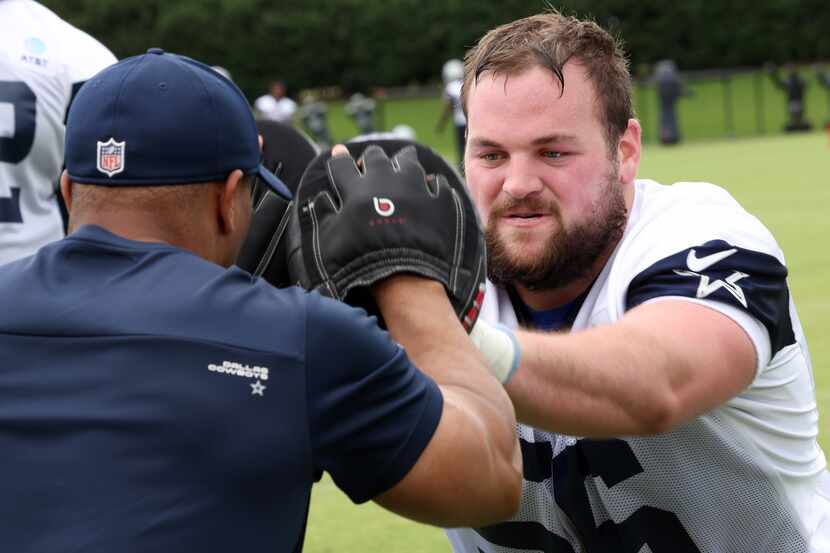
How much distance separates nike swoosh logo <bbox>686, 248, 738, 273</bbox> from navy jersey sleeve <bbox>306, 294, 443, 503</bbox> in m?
1.10

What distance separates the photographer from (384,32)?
4634 cm

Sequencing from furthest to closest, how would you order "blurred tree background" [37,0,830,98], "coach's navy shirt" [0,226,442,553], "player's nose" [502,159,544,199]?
"blurred tree background" [37,0,830,98] → "player's nose" [502,159,544,199] → "coach's navy shirt" [0,226,442,553]

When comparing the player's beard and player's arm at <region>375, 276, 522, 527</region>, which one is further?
the player's beard

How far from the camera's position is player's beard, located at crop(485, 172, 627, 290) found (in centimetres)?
365

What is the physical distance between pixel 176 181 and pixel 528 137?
1392 millimetres

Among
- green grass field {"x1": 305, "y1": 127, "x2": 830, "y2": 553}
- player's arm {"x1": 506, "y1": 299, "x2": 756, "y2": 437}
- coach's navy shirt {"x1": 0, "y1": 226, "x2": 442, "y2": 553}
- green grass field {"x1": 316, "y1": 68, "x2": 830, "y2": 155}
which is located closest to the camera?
coach's navy shirt {"x1": 0, "y1": 226, "x2": 442, "y2": 553}

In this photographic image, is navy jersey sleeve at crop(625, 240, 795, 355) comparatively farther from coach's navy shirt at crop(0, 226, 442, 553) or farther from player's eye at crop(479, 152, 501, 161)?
coach's navy shirt at crop(0, 226, 442, 553)

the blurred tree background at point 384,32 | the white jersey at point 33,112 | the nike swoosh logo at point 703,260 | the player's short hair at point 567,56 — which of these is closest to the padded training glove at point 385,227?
the nike swoosh logo at point 703,260

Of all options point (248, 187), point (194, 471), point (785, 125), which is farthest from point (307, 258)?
point (785, 125)

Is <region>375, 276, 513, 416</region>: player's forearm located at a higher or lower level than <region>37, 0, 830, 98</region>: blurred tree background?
higher

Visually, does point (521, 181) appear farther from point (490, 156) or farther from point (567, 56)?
point (567, 56)

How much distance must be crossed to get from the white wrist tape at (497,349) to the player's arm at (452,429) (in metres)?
0.18

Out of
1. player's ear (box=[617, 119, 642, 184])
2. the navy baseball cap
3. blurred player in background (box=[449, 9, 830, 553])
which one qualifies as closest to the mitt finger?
the navy baseball cap

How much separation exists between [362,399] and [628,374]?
783 millimetres
